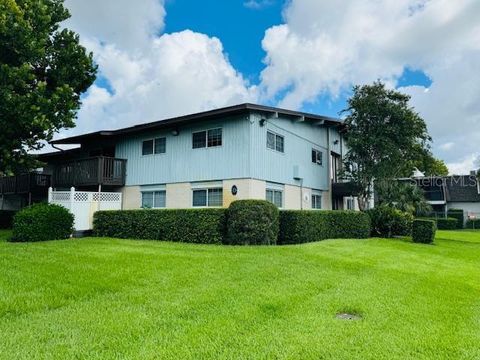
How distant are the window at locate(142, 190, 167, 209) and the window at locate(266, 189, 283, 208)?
17.4 feet

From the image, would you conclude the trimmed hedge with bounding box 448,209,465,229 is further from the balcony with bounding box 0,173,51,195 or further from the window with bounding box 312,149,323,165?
the balcony with bounding box 0,173,51,195

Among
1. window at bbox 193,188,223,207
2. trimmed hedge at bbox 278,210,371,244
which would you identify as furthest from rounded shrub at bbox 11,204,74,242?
trimmed hedge at bbox 278,210,371,244

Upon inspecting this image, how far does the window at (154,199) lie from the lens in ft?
61.2

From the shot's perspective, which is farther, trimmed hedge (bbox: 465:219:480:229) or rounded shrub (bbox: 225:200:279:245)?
trimmed hedge (bbox: 465:219:480:229)

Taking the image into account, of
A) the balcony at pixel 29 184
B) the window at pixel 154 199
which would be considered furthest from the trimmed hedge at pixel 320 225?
the balcony at pixel 29 184

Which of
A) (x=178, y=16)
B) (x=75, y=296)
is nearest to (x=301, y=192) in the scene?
(x=178, y=16)

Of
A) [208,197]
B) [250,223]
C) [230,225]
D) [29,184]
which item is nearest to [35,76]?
[208,197]

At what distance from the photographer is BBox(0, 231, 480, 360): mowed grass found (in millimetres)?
4305

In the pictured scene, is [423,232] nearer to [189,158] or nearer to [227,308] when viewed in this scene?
[189,158]

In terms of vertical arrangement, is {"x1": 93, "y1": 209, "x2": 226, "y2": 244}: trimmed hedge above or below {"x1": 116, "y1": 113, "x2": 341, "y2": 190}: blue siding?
Result: below

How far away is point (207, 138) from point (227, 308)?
40.2ft

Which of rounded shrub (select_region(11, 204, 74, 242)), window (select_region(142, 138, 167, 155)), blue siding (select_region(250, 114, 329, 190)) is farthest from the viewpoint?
window (select_region(142, 138, 167, 155))

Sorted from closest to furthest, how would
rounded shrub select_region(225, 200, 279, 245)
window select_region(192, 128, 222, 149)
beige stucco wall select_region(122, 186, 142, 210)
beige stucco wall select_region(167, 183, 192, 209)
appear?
rounded shrub select_region(225, 200, 279, 245)
window select_region(192, 128, 222, 149)
beige stucco wall select_region(167, 183, 192, 209)
beige stucco wall select_region(122, 186, 142, 210)

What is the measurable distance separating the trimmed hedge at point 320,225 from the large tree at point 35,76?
10231 mm
